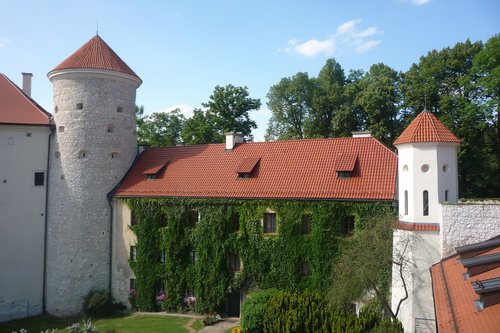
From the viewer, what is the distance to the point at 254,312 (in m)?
19.0

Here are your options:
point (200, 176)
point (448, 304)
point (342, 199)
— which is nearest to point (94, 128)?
point (200, 176)

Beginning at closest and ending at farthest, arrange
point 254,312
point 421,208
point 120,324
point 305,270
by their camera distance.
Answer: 1. point 421,208
2. point 254,312
3. point 305,270
4. point 120,324

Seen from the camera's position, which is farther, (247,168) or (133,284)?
(133,284)

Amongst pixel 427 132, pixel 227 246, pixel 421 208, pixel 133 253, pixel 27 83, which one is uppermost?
pixel 27 83

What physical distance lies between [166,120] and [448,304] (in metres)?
38.3

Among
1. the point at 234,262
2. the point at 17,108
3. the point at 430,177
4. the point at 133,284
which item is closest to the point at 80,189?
the point at 133,284

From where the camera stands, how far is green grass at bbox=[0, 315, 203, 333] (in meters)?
21.9

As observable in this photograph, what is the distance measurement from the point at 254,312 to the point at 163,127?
29738mm

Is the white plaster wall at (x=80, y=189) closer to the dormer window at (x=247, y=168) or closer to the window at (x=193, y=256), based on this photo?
the window at (x=193, y=256)

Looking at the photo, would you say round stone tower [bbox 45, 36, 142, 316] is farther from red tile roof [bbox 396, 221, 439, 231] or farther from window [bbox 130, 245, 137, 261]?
red tile roof [bbox 396, 221, 439, 231]

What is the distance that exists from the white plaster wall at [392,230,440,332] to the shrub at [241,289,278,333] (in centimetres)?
597

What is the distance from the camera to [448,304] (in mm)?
10352

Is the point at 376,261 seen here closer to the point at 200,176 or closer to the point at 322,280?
the point at 322,280

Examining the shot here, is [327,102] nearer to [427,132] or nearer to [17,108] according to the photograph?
[427,132]
